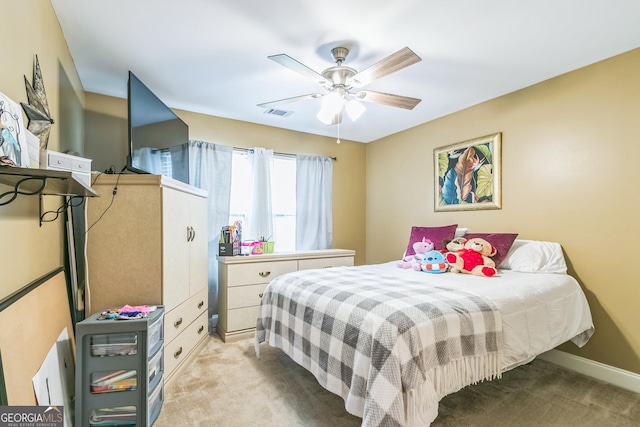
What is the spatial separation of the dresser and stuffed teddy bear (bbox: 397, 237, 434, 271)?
1.26 metres

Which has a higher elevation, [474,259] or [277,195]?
[277,195]

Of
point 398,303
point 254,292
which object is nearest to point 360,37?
point 398,303

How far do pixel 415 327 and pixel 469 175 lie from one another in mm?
2370

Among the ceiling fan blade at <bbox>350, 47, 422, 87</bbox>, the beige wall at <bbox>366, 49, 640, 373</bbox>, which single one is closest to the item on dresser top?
the ceiling fan blade at <bbox>350, 47, 422, 87</bbox>

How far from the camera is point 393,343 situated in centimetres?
141

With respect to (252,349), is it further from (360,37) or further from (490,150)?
(490,150)

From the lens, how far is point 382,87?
2848 millimetres

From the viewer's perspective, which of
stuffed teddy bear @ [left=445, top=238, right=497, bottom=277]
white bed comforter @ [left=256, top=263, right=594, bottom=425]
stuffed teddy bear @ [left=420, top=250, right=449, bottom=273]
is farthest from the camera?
stuffed teddy bear @ [left=420, top=250, right=449, bottom=273]

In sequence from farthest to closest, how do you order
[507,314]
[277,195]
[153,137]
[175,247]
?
[277,195]
[153,137]
[175,247]
[507,314]

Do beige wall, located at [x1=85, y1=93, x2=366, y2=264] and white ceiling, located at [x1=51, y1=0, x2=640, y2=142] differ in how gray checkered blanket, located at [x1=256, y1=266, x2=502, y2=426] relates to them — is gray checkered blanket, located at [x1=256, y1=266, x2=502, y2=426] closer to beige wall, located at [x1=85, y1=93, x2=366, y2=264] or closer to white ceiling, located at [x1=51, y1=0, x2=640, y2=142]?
white ceiling, located at [x1=51, y1=0, x2=640, y2=142]

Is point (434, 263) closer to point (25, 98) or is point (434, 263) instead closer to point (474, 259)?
point (474, 259)

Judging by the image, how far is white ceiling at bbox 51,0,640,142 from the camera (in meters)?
1.80

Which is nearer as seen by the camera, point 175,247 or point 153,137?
point 175,247

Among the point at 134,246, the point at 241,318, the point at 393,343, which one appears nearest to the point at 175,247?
the point at 134,246
